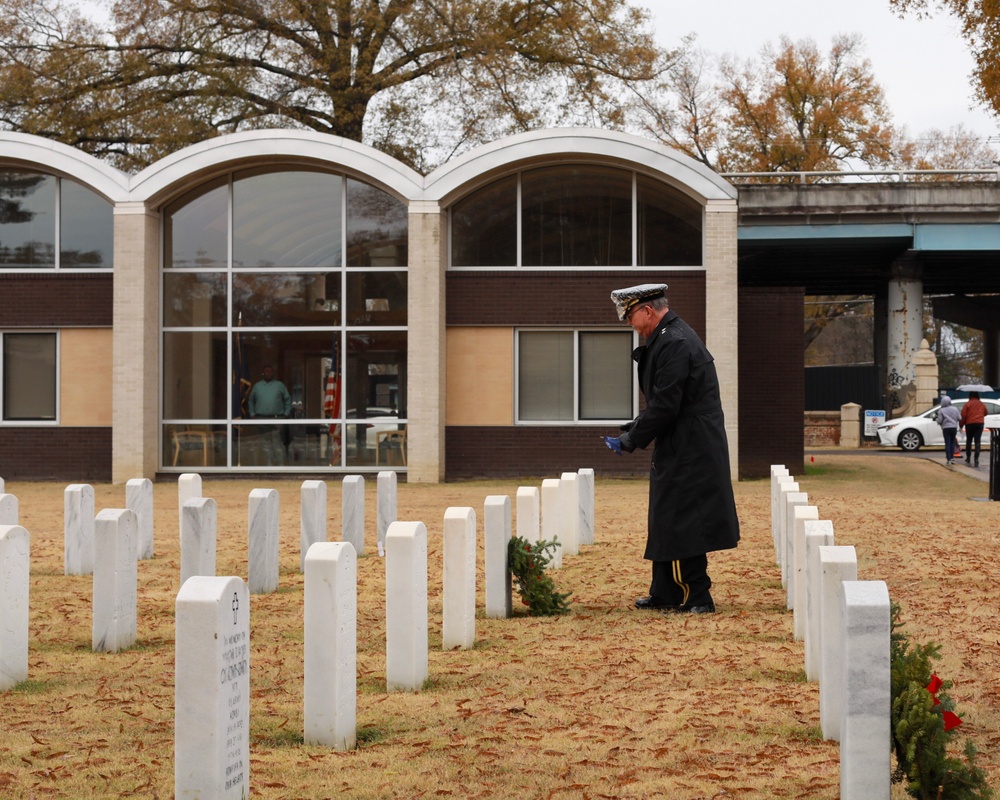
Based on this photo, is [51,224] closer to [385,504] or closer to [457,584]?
[385,504]

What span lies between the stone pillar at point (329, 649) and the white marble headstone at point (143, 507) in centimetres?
681

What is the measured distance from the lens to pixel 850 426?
4131 cm

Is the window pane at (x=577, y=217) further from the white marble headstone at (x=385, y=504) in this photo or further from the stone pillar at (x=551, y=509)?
the stone pillar at (x=551, y=509)

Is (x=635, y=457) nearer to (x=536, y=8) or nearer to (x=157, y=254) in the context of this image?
(x=157, y=254)

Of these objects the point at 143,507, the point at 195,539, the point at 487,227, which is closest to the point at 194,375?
the point at 487,227

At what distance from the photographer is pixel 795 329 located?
24.2 meters

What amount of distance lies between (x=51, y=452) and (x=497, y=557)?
684 inches

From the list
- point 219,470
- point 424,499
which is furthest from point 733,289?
point 219,470

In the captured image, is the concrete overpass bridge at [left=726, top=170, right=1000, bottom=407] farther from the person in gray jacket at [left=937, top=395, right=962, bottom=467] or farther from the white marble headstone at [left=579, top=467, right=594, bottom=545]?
the white marble headstone at [left=579, top=467, right=594, bottom=545]

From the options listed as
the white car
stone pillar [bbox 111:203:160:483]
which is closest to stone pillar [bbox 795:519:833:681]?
stone pillar [bbox 111:203:160:483]

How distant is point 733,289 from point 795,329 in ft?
6.78

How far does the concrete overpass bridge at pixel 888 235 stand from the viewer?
32.3 meters

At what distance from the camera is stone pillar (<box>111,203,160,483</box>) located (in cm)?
2294

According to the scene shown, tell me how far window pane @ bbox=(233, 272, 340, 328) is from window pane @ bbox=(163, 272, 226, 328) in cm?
34
